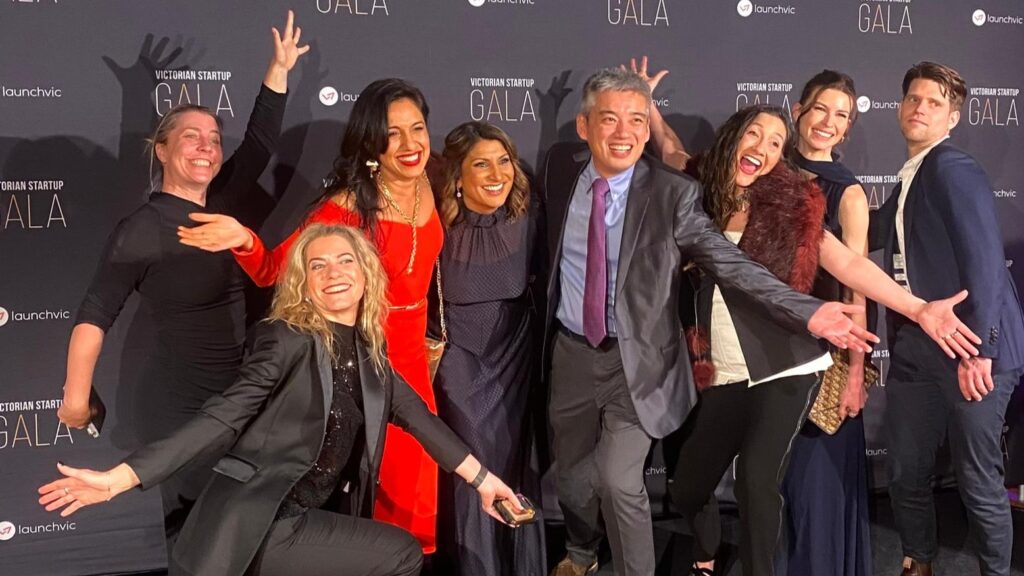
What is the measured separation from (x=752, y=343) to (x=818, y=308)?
0.29 metres

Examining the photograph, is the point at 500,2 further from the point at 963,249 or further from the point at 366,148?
the point at 963,249

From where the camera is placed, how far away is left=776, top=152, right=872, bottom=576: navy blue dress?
11.6 ft

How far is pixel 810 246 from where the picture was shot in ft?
10.5

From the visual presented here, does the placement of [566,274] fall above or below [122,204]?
below

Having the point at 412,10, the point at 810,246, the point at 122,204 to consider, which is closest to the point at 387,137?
the point at 412,10

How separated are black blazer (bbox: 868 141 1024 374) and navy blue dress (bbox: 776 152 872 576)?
1.03ft

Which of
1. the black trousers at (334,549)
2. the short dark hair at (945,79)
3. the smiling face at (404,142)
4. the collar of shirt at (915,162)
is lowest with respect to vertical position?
the black trousers at (334,549)

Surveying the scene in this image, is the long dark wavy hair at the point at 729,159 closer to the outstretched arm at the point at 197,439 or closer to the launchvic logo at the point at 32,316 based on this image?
the outstretched arm at the point at 197,439

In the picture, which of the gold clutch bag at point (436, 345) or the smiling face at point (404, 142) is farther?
the gold clutch bag at point (436, 345)

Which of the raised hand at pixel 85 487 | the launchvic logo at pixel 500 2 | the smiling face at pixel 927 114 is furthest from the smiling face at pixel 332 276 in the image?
the smiling face at pixel 927 114

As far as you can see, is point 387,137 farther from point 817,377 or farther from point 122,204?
point 817,377

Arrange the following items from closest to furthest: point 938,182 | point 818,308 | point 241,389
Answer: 1. point 241,389
2. point 818,308
3. point 938,182

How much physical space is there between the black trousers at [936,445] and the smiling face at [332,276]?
84.0 inches

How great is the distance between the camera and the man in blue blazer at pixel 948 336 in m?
3.39
